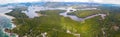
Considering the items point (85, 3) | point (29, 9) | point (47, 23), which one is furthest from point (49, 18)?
point (85, 3)

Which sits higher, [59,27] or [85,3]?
[85,3]

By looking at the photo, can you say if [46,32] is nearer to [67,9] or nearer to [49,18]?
[49,18]

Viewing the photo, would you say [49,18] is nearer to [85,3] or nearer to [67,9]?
[67,9]

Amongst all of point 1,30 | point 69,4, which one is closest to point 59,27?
point 69,4

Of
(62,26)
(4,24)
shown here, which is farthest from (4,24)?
(62,26)

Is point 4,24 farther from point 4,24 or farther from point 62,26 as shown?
point 62,26

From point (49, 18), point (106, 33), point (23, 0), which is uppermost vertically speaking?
point (23, 0)

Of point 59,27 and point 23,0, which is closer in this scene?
point 59,27

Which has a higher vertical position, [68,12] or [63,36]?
[68,12]

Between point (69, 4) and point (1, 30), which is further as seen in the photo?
point (69, 4)
